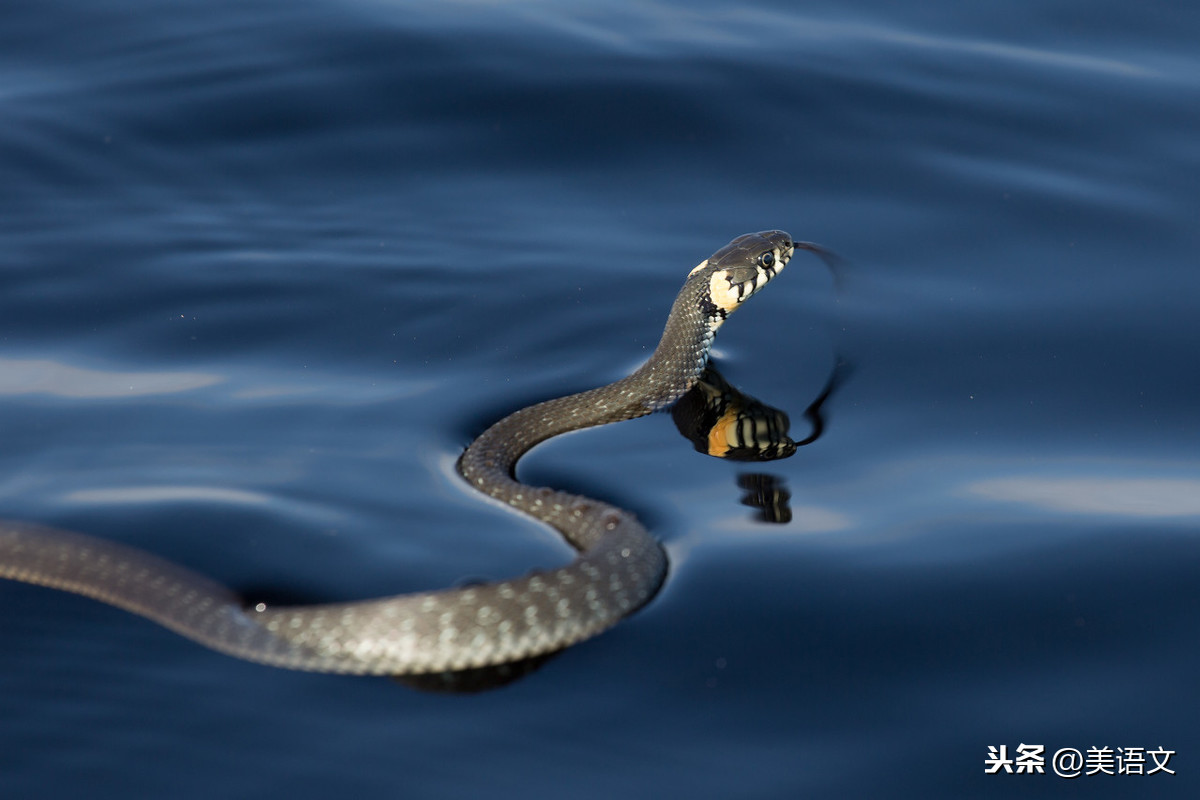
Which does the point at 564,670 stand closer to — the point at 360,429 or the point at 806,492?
the point at 806,492

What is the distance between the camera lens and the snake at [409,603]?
7234mm

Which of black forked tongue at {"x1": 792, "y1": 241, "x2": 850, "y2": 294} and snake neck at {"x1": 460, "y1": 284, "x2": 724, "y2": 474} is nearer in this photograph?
snake neck at {"x1": 460, "y1": 284, "x2": 724, "y2": 474}

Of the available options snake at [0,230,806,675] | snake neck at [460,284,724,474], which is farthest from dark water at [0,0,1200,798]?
snake neck at [460,284,724,474]

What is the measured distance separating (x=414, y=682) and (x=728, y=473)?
125 inches

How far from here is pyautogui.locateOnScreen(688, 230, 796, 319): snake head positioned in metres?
11.3

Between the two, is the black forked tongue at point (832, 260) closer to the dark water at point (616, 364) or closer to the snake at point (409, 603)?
the dark water at point (616, 364)

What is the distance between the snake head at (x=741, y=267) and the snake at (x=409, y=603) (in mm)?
3075

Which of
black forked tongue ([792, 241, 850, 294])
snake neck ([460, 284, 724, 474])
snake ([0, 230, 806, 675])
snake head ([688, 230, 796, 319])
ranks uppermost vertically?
black forked tongue ([792, 241, 850, 294])

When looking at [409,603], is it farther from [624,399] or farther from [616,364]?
[616,364]

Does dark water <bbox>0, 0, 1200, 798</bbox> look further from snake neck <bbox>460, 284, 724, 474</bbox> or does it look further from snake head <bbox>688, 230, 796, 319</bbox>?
snake head <bbox>688, 230, 796, 319</bbox>

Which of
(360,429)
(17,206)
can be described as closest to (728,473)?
(360,429)

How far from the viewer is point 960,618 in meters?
7.88

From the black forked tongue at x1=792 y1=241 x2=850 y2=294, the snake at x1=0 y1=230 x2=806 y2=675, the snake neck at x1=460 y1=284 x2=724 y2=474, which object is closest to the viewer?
the snake at x1=0 y1=230 x2=806 y2=675

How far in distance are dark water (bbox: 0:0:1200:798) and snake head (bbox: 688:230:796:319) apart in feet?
1.33
